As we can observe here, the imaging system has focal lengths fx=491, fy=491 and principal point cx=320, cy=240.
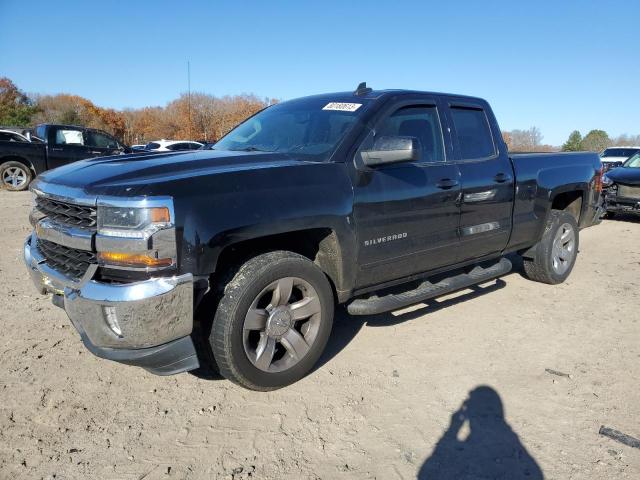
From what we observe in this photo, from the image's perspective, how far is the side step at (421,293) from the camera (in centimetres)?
356

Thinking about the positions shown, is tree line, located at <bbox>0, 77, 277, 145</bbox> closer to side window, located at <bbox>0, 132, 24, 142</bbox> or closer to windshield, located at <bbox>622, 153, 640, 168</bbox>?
side window, located at <bbox>0, 132, 24, 142</bbox>

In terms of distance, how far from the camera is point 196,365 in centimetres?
279

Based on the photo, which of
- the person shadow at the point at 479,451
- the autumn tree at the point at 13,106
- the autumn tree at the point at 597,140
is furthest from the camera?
the autumn tree at the point at 597,140

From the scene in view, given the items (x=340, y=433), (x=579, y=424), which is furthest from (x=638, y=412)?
(x=340, y=433)

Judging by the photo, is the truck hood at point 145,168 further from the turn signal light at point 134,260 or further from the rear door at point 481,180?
the rear door at point 481,180

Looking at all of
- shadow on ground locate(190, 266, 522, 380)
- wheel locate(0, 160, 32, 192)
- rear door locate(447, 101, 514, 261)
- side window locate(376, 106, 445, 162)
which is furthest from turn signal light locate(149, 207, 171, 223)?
wheel locate(0, 160, 32, 192)

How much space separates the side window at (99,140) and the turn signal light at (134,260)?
1222 cm

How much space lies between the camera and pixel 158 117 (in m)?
58.0

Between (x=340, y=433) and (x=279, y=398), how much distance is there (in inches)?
20.6

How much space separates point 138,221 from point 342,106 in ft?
6.63

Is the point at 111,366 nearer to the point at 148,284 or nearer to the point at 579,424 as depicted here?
the point at 148,284

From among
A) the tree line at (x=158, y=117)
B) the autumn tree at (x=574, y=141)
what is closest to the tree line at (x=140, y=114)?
the tree line at (x=158, y=117)

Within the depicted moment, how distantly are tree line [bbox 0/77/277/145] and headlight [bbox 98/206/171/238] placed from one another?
4661cm

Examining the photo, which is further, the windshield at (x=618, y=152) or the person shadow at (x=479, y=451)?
the windshield at (x=618, y=152)
